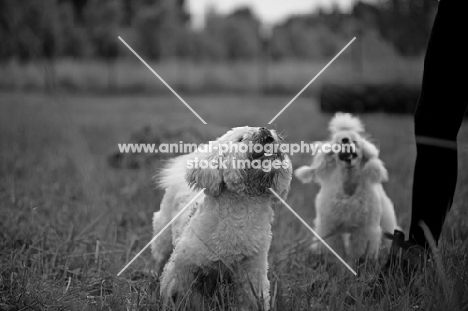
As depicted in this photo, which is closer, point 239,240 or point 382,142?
point 239,240

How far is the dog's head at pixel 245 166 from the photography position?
2.44 m

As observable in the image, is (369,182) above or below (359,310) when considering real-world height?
above

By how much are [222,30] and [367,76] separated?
8.69 m

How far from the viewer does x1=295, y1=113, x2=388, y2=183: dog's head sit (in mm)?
3652

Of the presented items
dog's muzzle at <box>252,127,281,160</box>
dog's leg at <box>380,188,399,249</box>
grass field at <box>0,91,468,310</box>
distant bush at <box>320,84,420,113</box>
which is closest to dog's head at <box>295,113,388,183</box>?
dog's leg at <box>380,188,399,249</box>

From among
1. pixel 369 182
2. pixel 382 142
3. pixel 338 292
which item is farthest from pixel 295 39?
pixel 338 292

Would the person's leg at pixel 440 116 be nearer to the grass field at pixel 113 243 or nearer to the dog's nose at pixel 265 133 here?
the grass field at pixel 113 243

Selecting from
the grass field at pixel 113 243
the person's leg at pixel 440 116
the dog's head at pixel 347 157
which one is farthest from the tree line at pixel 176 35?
the person's leg at pixel 440 116

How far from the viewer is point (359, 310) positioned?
224cm

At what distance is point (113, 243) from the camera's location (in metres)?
3.33

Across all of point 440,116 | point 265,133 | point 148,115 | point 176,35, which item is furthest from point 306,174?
point 176,35

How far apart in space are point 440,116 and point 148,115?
981 centimetres

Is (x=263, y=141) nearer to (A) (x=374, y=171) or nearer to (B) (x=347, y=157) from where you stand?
(B) (x=347, y=157)

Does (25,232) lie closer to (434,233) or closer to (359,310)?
(359,310)
